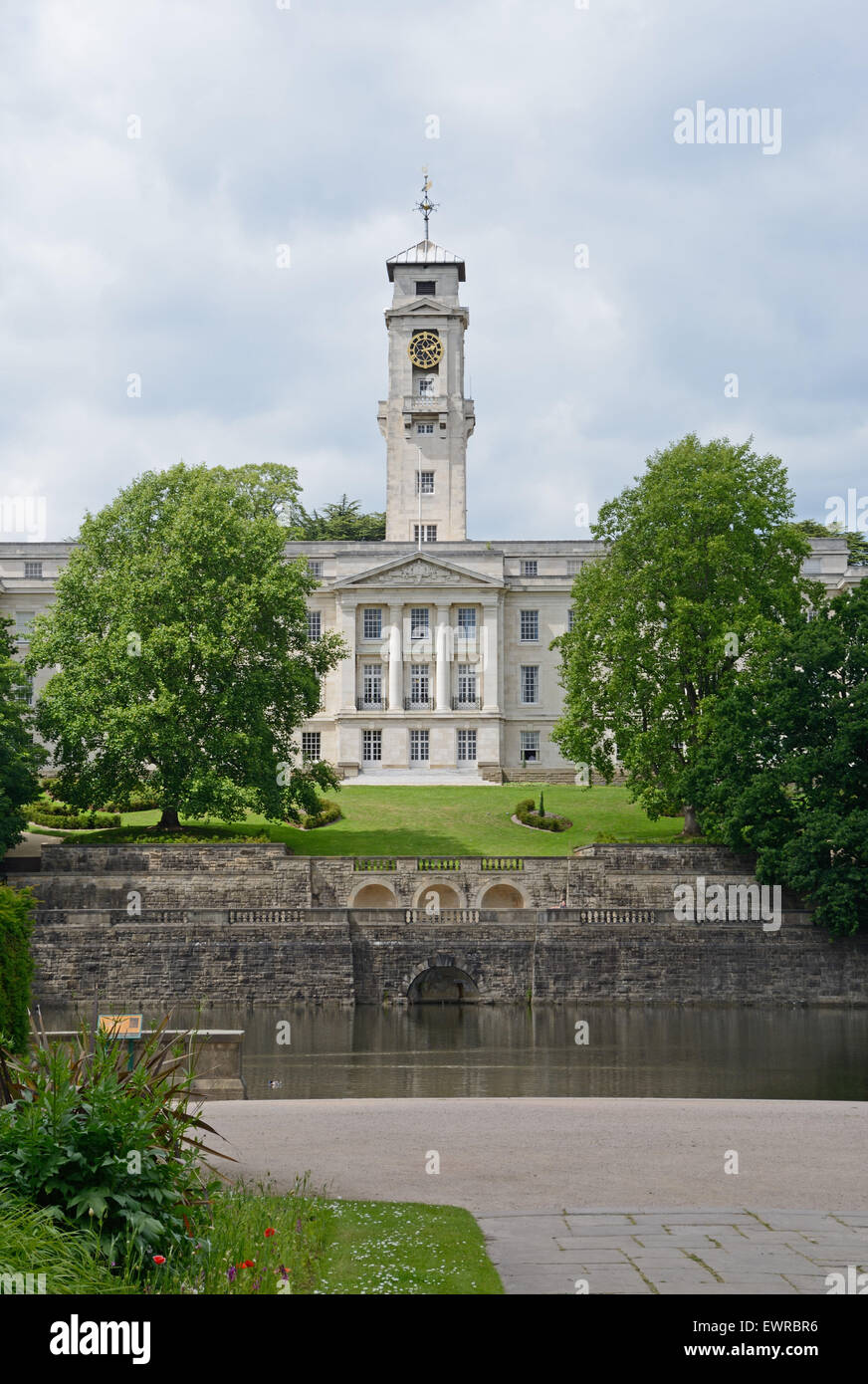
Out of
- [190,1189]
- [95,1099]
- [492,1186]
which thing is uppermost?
[95,1099]

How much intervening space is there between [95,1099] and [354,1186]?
4.76 metres

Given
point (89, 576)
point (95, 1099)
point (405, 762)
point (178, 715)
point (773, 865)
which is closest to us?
point (95, 1099)

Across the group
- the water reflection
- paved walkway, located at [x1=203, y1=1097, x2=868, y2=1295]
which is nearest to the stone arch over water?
the water reflection

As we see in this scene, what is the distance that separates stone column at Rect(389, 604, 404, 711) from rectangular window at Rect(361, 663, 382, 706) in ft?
4.21

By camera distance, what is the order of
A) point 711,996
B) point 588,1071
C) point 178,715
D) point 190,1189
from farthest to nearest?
point 178,715 < point 711,996 < point 588,1071 < point 190,1189

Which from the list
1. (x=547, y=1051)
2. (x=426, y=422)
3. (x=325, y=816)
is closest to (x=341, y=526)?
(x=426, y=422)

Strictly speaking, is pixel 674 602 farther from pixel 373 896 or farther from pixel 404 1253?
pixel 404 1253

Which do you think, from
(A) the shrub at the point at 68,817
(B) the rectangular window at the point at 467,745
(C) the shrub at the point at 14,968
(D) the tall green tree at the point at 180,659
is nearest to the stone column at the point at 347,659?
(B) the rectangular window at the point at 467,745

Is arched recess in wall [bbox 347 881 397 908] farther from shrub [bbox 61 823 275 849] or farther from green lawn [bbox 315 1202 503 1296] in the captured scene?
green lawn [bbox 315 1202 503 1296]

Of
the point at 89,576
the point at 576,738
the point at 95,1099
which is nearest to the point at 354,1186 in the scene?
the point at 95,1099

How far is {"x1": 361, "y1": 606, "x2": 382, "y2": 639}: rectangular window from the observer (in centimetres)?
8925

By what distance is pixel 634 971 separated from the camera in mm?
43781

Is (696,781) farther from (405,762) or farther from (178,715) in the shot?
(405,762)

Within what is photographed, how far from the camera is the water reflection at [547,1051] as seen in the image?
24406mm
